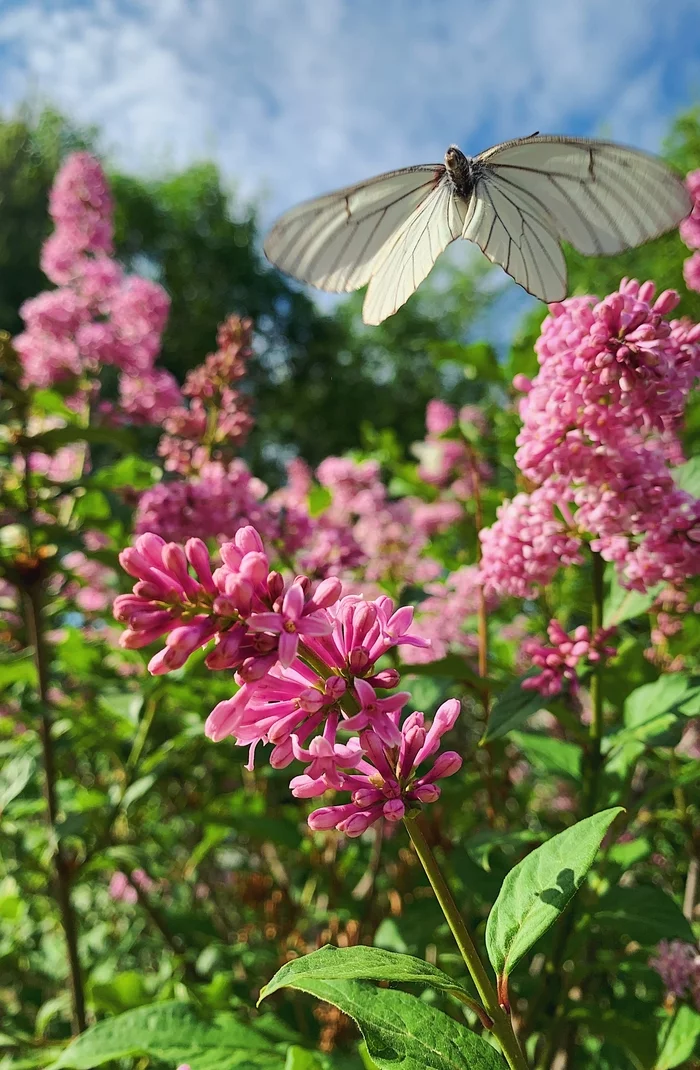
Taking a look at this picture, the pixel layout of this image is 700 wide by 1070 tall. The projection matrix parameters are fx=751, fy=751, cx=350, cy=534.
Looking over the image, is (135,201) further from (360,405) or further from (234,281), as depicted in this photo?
(360,405)

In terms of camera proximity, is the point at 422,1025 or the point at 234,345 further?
the point at 234,345

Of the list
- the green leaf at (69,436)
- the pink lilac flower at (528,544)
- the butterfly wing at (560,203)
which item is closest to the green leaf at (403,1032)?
the pink lilac flower at (528,544)

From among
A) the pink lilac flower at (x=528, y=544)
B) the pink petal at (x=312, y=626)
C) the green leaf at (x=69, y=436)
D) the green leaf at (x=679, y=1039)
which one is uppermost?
the green leaf at (x=69, y=436)

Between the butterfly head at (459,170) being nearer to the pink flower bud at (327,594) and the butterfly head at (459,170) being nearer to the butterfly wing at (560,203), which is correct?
the butterfly wing at (560,203)

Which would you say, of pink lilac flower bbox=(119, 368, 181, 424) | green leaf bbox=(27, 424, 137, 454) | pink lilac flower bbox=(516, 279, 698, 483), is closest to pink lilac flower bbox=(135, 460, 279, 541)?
green leaf bbox=(27, 424, 137, 454)

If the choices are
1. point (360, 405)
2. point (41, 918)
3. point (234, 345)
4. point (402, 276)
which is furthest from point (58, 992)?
point (360, 405)

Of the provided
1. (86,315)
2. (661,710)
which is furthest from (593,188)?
(86,315)
